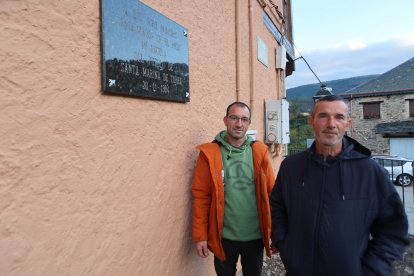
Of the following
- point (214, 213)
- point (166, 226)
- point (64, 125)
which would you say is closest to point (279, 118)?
point (214, 213)

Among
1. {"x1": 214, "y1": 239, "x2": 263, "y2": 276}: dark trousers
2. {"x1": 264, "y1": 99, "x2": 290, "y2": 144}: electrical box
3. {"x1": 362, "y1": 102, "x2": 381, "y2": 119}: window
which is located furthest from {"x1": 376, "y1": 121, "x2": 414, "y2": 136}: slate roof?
{"x1": 214, "y1": 239, "x2": 263, "y2": 276}: dark trousers

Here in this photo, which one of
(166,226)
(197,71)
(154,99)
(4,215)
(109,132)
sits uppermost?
(197,71)

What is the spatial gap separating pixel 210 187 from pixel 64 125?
128cm

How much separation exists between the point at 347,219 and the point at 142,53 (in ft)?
5.02

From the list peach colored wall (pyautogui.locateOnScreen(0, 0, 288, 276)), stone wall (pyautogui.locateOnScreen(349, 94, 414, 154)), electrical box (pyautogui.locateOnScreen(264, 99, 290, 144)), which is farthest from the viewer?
stone wall (pyautogui.locateOnScreen(349, 94, 414, 154))

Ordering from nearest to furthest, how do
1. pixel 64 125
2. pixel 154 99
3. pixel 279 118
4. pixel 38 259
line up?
pixel 38 259, pixel 64 125, pixel 154 99, pixel 279 118

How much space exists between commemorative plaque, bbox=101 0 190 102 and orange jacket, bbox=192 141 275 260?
0.54m

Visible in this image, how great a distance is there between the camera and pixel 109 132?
5.58ft

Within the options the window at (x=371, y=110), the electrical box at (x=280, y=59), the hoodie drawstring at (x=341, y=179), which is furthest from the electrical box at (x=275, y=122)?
the window at (x=371, y=110)

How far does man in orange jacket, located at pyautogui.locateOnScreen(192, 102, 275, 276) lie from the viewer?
237cm

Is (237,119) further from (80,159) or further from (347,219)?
(80,159)

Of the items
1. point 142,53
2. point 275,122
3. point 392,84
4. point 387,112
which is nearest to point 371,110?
point 387,112

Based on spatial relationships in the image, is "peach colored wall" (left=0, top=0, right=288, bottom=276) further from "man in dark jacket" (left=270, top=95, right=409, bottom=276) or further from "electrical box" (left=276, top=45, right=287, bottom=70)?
"electrical box" (left=276, top=45, right=287, bottom=70)

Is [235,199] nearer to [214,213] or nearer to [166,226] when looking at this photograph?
[214,213]
